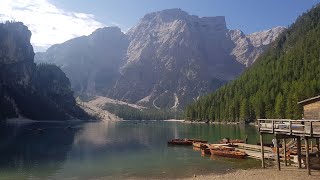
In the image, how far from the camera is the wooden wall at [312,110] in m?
50.9

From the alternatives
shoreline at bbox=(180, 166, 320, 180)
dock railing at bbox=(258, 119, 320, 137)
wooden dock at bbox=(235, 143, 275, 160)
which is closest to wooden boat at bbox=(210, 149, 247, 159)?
wooden dock at bbox=(235, 143, 275, 160)

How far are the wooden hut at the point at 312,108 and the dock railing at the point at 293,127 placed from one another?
18.3ft

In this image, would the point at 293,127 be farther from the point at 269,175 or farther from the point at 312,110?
the point at 312,110

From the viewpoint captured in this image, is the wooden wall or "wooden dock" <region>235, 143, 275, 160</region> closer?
the wooden wall

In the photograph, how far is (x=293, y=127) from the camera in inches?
1793

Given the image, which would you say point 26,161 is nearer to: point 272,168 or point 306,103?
point 272,168

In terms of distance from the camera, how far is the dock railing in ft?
137

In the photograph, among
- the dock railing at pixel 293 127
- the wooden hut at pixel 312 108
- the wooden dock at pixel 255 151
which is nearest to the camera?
the dock railing at pixel 293 127

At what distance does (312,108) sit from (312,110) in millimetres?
281

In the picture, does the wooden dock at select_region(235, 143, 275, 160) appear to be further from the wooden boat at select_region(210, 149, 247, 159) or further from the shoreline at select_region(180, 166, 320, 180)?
the shoreline at select_region(180, 166, 320, 180)

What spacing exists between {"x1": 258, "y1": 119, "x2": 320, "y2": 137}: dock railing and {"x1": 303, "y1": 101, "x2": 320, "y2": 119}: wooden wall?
18.2 ft

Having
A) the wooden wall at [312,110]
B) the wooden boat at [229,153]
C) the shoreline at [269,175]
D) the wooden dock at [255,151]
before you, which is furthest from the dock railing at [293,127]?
the wooden boat at [229,153]

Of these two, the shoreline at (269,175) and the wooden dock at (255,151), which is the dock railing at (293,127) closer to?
the shoreline at (269,175)

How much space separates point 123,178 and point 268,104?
15458 centimetres
